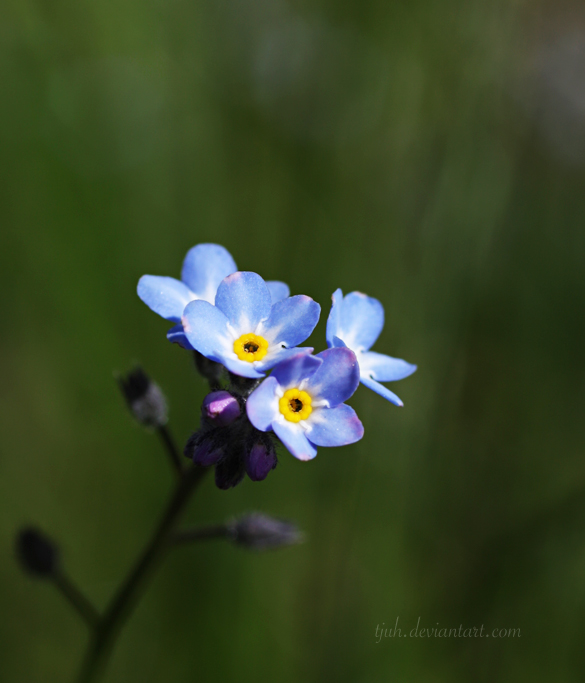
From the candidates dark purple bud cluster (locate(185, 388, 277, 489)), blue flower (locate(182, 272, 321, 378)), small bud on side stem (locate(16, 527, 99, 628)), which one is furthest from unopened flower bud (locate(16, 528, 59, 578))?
blue flower (locate(182, 272, 321, 378))

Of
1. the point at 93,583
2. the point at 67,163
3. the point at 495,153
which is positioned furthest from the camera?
the point at 67,163

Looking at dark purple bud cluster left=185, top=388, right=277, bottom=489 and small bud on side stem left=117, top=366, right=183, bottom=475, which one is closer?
dark purple bud cluster left=185, top=388, right=277, bottom=489

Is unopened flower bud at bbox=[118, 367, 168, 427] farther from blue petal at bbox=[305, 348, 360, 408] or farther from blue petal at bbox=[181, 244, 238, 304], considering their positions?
blue petal at bbox=[305, 348, 360, 408]

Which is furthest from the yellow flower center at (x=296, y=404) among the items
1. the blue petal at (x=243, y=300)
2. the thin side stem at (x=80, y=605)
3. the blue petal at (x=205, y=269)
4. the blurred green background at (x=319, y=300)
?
the blurred green background at (x=319, y=300)

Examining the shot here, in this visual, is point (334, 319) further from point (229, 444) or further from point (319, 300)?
point (319, 300)

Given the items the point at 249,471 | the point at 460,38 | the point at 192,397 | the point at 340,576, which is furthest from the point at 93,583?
the point at 460,38

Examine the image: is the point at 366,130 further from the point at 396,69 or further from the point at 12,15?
the point at 12,15

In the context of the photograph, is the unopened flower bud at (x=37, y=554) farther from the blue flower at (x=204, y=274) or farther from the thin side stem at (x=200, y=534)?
the blue flower at (x=204, y=274)
